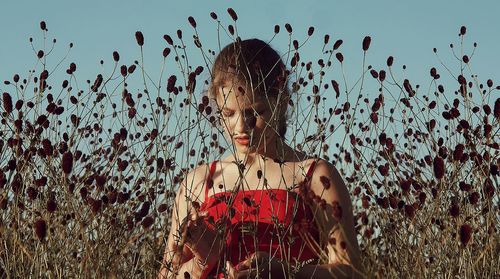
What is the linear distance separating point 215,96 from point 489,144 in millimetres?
983

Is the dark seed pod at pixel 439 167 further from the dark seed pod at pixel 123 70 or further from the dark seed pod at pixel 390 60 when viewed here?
the dark seed pod at pixel 123 70

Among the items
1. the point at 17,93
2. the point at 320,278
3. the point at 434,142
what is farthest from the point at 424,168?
the point at 17,93

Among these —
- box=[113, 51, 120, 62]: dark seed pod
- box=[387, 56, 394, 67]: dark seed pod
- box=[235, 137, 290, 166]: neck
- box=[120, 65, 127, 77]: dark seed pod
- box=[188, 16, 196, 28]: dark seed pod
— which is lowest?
box=[235, 137, 290, 166]: neck

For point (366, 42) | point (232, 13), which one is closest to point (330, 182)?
point (366, 42)

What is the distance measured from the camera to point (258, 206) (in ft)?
6.34

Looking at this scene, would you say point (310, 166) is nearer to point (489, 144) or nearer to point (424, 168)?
point (489, 144)

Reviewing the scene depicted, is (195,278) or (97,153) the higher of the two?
(97,153)

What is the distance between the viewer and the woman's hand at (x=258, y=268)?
1637mm

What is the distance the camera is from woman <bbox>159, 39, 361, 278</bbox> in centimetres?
176

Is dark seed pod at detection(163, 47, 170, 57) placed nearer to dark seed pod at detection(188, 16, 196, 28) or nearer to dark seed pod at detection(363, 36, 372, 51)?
dark seed pod at detection(188, 16, 196, 28)

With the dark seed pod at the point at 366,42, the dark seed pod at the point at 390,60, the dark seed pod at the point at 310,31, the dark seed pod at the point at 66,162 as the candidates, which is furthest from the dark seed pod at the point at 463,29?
the dark seed pod at the point at 66,162

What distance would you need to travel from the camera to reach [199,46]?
2369 millimetres

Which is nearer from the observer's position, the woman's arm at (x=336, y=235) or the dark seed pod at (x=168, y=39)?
the woman's arm at (x=336, y=235)

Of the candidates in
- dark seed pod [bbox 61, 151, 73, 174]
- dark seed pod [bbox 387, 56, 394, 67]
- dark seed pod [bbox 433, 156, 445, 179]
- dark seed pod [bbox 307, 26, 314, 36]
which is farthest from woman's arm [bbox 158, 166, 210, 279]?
dark seed pod [bbox 387, 56, 394, 67]
